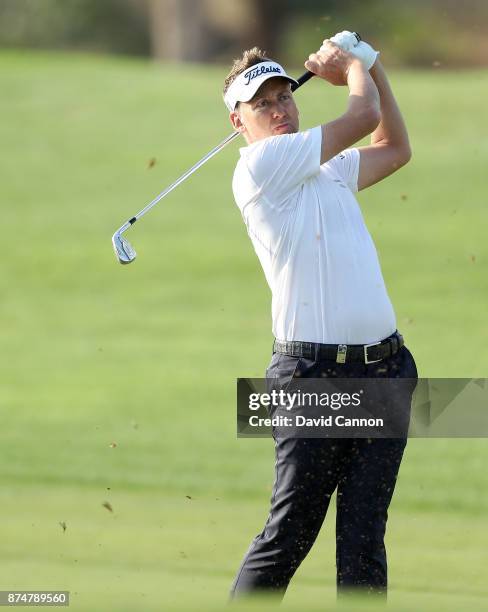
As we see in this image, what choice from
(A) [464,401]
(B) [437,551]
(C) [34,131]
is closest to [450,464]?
(A) [464,401]

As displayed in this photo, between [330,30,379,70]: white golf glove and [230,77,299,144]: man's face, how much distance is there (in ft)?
0.87

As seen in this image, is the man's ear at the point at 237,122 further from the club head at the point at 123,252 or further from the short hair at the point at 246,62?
the club head at the point at 123,252

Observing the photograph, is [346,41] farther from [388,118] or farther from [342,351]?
[342,351]

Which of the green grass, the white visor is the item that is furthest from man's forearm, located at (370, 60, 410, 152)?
the green grass

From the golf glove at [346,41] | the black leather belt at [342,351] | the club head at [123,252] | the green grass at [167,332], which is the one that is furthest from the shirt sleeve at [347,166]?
the green grass at [167,332]

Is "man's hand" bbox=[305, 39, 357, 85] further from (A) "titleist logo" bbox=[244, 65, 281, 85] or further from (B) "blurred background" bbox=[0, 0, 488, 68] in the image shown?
(B) "blurred background" bbox=[0, 0, 488, 68]

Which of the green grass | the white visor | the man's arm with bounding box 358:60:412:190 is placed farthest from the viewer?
the green grass

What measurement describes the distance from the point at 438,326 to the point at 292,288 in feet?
28.8

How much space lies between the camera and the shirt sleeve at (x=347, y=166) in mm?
4559

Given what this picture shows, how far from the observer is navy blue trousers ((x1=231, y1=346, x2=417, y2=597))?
14.1ft

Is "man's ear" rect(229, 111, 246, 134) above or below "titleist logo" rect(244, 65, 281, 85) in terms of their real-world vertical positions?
below

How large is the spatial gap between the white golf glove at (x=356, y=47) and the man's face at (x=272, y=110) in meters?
0.27

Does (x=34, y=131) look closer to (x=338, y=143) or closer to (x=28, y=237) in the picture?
(x=28, y=237)

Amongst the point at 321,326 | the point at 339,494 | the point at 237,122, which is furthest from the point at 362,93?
the point at 339,494
